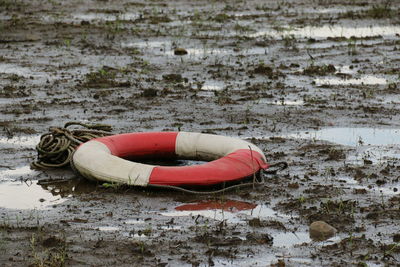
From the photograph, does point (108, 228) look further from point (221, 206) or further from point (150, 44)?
point (150, 44)

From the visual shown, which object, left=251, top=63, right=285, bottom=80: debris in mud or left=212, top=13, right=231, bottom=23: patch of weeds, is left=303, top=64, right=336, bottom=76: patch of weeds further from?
left=212, top=13, right=231, bottom=23: patch of weeds

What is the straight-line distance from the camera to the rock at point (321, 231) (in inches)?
234

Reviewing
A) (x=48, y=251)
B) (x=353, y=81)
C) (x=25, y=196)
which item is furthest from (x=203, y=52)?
(x=48, y=251)

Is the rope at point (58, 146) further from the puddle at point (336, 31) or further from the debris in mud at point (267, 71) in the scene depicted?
the puddle at point (336, 31)

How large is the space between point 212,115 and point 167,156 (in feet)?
5.76

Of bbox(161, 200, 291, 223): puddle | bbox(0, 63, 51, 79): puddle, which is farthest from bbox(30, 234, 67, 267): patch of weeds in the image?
bbox(0, 63, 51, 79): puddle

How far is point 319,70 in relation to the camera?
37.6 feet

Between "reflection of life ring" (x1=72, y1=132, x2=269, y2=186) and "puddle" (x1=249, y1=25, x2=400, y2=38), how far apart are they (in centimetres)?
639

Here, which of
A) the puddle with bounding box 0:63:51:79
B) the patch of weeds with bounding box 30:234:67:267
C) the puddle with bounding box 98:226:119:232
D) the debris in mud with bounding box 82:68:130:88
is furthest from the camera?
the puddle with bounding box 0:63:51:79

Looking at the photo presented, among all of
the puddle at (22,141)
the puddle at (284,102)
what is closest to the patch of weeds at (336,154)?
the puddle at (284,102)

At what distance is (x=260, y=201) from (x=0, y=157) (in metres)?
2.39

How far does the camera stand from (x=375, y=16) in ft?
50.2

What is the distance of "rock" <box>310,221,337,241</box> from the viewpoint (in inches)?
234

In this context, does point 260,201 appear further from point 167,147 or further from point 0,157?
point 0,157
